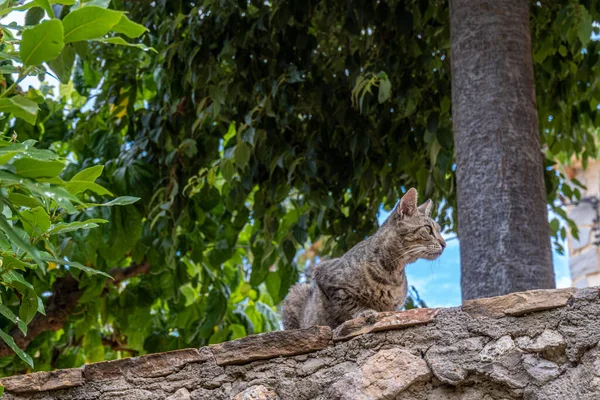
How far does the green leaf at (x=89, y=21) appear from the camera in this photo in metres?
2.25

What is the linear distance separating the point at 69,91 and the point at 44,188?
521 centimetres

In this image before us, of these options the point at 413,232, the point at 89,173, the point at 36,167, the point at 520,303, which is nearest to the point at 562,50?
the point at 413,232

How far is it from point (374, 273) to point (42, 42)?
1.74 meters

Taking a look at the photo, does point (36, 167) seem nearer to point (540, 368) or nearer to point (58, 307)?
point (540, 368)

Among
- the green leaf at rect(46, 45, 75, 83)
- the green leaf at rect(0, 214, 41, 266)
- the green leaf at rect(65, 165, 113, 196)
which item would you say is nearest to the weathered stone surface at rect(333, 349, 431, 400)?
the green leaf at rect(65, 165, 113, 196)

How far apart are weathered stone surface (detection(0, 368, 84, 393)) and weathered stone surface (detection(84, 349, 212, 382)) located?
1.5 inches

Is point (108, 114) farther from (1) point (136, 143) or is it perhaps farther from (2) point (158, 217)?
(2) point (158, 217)

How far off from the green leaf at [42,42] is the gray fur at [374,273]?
1.60m

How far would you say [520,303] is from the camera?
279cm

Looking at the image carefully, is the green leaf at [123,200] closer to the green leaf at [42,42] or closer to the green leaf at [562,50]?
the green leaf at [42,42]

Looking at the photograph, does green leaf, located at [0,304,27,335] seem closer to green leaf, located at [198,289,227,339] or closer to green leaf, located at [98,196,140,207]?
green leaf, located at [98,196,140,207]

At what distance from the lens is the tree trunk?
3.78 metres

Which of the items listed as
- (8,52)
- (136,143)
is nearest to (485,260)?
(8,52)

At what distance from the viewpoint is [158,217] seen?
199 inches
